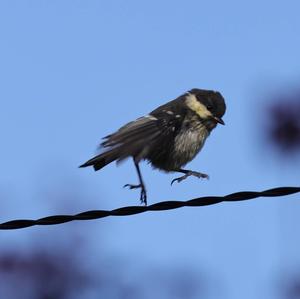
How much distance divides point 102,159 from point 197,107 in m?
1.51

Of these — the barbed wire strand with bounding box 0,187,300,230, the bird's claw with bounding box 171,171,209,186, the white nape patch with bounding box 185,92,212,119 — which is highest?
the white nape patch with bounding box 185,92,212,119

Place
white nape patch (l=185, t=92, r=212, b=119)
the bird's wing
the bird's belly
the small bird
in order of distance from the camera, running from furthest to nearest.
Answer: white nape patch (l=185, t=92, r=212, b=119) < the bird's belly < the small bird < the bird's wing

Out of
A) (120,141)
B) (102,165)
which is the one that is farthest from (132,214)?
(102,165)

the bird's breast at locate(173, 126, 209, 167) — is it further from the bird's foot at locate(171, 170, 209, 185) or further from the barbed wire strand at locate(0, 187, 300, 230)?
the barbed wire strand at locate(0, 187, 300, 230)

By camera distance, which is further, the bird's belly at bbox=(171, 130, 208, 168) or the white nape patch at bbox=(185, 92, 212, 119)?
the white nape patch at bbox=(185, 92, 212, 119)

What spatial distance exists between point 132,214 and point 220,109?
328 cm

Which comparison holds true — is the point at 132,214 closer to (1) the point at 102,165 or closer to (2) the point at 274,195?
(2) the point at 274,195

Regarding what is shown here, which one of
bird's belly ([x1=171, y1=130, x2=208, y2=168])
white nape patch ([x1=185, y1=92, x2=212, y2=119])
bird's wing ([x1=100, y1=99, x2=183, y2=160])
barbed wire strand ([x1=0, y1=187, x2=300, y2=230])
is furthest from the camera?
white nape patch ([x1=185, y1=92, x2=212, y2=119])

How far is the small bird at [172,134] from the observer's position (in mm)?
6949

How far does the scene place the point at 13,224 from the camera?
5262 millimetres

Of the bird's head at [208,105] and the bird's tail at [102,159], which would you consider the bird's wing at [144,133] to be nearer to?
the bird's tail at [102,159]

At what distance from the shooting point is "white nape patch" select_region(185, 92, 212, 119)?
322 inches

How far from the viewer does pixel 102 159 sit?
23.0ft

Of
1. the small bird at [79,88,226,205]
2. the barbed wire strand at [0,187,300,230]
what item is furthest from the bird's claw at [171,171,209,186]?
the barbed wire strand at [0,187,300,230]
